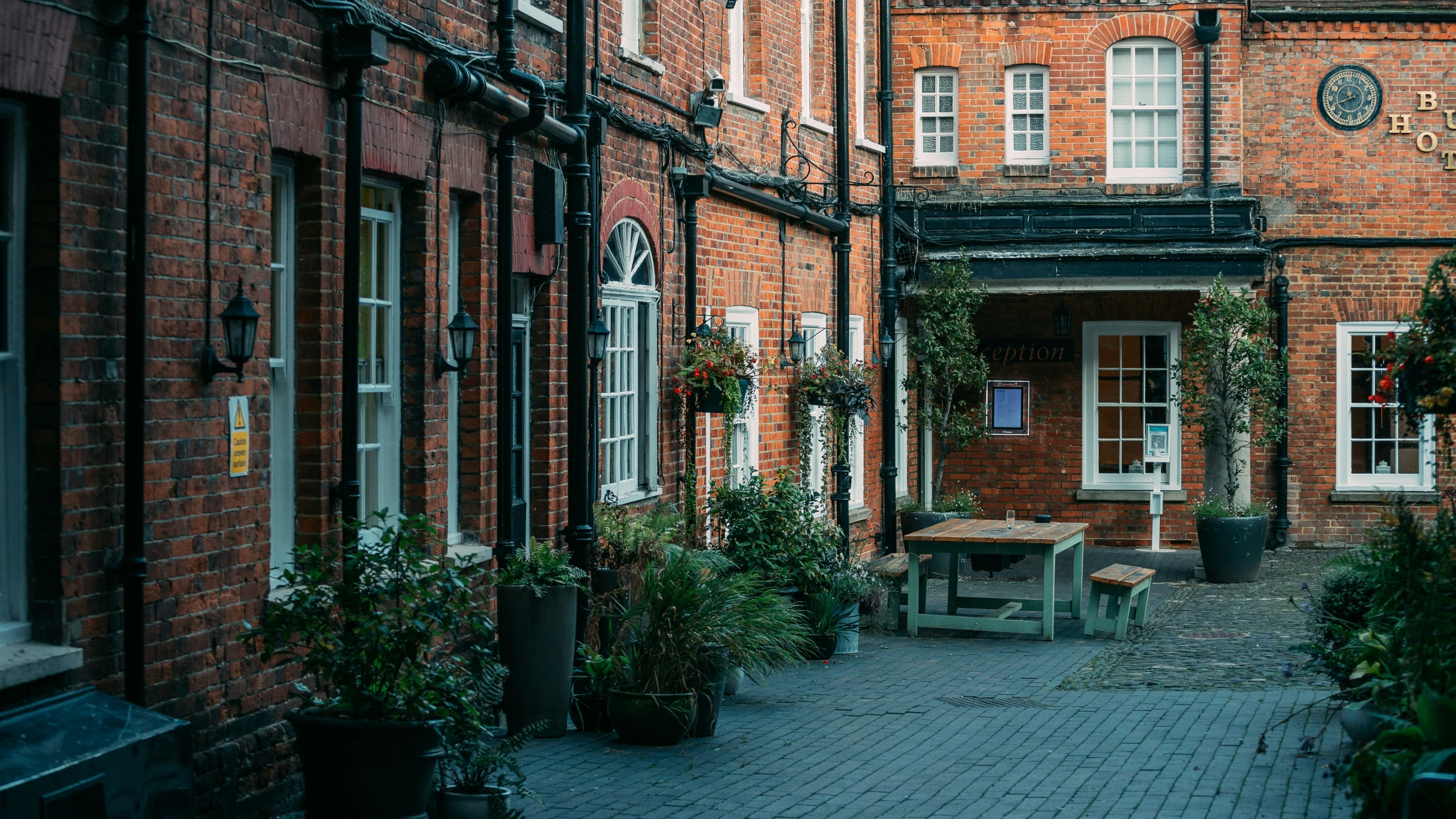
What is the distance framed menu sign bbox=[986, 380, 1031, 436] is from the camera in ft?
68.4

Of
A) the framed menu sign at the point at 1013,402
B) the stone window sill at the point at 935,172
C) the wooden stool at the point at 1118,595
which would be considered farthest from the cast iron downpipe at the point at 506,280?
the framed menu sign at the point at 1013,402

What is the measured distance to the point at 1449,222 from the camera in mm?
19938

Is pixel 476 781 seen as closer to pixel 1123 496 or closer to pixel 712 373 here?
pixel 712 373

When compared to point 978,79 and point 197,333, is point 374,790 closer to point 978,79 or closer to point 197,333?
point 197,333

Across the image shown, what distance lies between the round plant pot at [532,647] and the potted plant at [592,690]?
23cm

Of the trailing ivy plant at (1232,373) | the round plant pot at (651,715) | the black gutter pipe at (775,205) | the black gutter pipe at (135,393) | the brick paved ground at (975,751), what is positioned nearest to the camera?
the black gutter pipe at (135,393)

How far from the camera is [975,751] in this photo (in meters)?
8.88

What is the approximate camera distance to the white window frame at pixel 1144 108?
1983cm

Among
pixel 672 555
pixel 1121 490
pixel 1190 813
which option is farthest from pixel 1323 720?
pixel 1121 490

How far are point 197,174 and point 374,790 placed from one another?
2639 millimetres

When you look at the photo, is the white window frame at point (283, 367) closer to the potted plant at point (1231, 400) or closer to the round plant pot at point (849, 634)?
the round plant pot at point (849, 634)

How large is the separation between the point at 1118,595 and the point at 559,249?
5702mm

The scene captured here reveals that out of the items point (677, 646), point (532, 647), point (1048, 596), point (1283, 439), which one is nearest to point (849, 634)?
point (1048, 596)

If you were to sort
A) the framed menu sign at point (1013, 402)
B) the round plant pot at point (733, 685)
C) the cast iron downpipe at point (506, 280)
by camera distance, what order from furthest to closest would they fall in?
the framed menu sign at point (1013, 402)
the round plant pot at point (733, 685)
the cast iron downpipe at point (506, 280)
